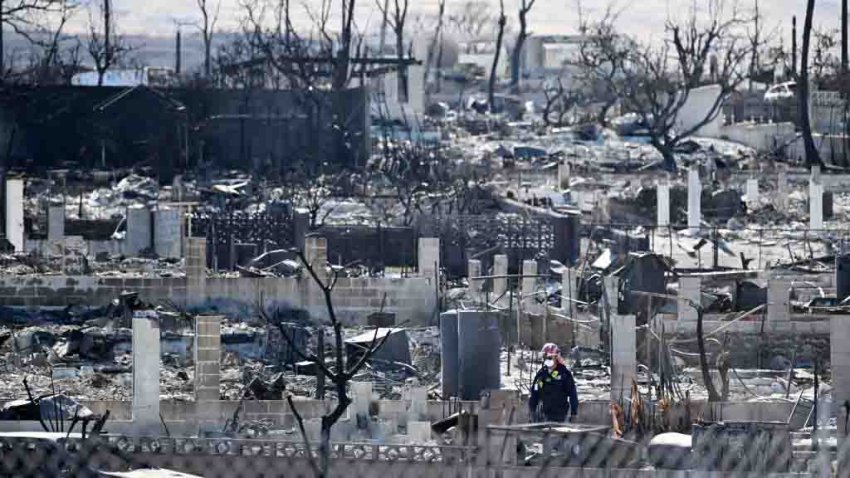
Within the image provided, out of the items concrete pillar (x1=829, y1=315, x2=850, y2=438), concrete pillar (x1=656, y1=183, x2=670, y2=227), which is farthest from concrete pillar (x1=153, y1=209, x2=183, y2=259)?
concrete pillar (x1=829, y1=315, x2=850, y2=438)

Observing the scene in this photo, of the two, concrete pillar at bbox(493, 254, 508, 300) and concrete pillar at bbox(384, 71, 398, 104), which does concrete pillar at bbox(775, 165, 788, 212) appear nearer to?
concrete pillar at bbox(493, 254, 508, 300)

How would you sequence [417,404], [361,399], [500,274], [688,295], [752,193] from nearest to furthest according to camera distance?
[361,399]
[417,404]
[688,295]
[500,274]
[752,193]

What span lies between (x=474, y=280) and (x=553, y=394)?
372 inches

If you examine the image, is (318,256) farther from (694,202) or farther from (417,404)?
(694,202)

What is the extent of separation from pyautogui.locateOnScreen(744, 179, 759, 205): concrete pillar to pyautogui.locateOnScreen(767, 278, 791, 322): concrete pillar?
41.5 ft

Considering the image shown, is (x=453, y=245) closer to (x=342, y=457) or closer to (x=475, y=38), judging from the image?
(x=342, y=457)

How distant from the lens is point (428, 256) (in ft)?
94.3

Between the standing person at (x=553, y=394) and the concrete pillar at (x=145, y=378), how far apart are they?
2434 mm

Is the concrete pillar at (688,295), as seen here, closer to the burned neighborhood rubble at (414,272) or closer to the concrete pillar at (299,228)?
the burned neighborhood rubble at (414,272)

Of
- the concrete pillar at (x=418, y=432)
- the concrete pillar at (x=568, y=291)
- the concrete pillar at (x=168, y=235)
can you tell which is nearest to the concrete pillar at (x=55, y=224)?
the concrete pillar at (x=168, y=235)

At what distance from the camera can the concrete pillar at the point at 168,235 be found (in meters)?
31.8

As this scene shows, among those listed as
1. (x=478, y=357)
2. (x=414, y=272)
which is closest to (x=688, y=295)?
(x=414, y=272)

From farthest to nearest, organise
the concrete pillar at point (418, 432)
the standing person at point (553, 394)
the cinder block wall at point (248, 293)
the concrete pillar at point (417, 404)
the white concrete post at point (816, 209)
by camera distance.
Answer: the white concrete post at point (816, 209), the cinder block wall at point (248, 293), the concrete pillar at point (417, 404), the standing person at point (553, 394), the concrete pillar at point (418, 432)

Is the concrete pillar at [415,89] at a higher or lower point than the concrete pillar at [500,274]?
higher
